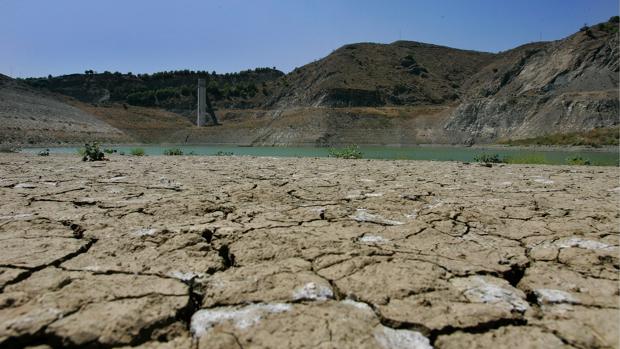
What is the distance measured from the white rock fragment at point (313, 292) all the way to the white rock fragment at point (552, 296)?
1.03 m

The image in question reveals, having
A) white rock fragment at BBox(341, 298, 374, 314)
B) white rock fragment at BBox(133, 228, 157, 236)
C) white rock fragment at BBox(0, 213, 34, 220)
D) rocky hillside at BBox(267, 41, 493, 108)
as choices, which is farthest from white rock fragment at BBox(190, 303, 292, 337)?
rocky hillside at BBox(267, 41, 493, 108)

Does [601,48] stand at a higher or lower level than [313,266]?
higher

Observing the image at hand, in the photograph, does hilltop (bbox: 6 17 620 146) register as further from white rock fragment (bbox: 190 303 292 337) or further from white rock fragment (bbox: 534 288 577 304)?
white rock fragment (bbox: 190 303 292 337)

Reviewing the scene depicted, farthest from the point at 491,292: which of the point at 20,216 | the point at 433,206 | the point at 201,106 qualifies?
the point at 201,106

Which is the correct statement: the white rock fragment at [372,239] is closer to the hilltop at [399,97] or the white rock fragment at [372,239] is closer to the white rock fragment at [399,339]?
the white rock fragment at [399,339]

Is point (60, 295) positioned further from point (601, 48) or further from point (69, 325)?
point (601, 48)

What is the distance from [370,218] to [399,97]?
72423 millimetres

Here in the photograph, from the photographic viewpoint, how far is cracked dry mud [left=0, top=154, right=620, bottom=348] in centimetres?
178

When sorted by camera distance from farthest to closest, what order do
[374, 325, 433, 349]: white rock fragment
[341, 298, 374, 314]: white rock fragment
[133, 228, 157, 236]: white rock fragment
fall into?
[133, 228, 157, 236]: white rock fragment
[341, 298, 374, 314]: white rock fragment
[374, 325, 433, 349]: white rock fragment

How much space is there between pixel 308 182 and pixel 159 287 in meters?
4.16

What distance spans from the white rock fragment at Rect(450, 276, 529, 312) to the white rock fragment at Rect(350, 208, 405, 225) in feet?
4.20

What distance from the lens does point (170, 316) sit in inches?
74.2

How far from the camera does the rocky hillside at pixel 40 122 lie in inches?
1635

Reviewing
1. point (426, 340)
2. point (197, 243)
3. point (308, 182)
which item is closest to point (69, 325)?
point (197, 243)
